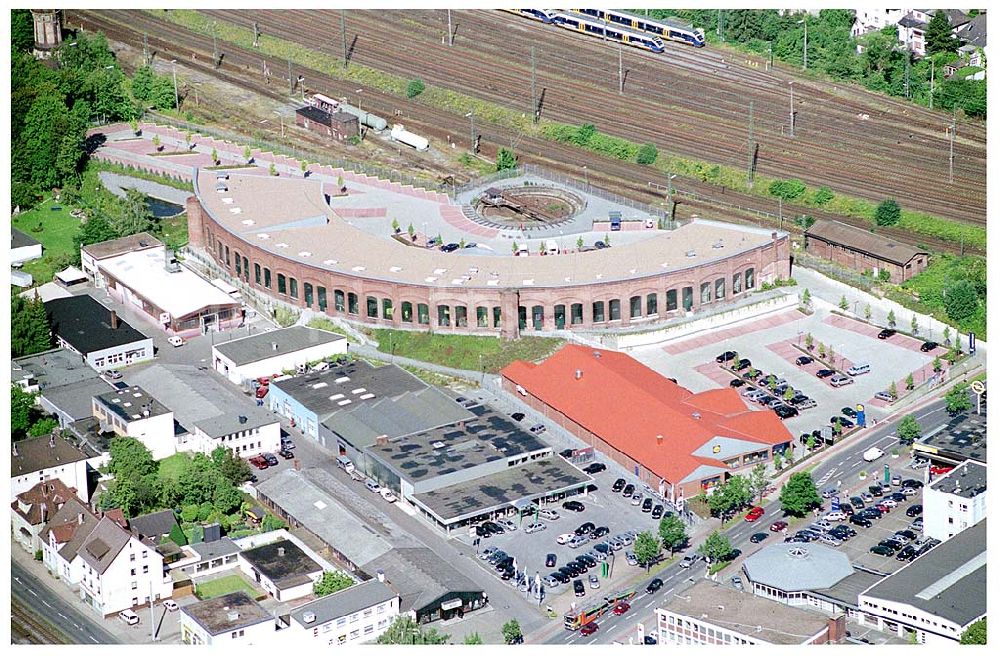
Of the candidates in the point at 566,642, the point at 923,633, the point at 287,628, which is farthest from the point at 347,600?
the point at 923,633

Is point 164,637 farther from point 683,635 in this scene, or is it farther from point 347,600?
point 683,635

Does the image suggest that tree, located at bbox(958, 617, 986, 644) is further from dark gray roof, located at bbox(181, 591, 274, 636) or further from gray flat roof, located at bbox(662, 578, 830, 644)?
Result: dark gray roof, located at bbox(181, 591, 274, 636)

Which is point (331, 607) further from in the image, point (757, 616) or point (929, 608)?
point (929, 608)

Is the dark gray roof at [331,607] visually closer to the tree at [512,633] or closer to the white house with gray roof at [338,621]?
the white house with gray roof at [338,621]

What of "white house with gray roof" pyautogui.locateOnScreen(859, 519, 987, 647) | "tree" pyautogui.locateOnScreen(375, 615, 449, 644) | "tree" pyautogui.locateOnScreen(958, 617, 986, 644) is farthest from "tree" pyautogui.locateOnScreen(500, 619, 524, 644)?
"tree" pyautogui.locateOnScreen(958, 617, 986, 644)

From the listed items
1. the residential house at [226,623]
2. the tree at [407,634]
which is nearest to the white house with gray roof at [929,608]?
the tree at [407,634]

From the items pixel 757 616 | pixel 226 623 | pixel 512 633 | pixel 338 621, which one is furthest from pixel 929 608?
pixel 226 623
